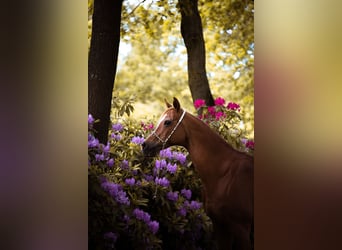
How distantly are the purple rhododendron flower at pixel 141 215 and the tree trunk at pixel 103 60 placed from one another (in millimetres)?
464

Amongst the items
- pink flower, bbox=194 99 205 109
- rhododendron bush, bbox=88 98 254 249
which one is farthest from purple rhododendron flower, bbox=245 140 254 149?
pink flower, bbox=194 99 205 109

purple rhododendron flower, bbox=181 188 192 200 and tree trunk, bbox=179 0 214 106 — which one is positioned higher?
tree trunk, bbox=179 0 214 106

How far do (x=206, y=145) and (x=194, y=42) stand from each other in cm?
62

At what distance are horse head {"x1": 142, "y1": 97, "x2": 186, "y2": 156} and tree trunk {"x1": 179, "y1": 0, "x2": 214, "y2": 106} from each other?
19cm

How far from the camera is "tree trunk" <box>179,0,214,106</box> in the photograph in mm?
3070

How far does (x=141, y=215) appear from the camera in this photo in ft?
10.2

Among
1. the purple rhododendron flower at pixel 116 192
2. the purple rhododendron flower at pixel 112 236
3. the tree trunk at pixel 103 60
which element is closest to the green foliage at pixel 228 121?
the tree trunk at pixel 103 60

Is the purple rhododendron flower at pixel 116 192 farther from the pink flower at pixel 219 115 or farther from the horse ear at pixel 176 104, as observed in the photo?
the pink flower at pixel 219 115

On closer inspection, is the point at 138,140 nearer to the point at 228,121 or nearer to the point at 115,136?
the point at 115,136

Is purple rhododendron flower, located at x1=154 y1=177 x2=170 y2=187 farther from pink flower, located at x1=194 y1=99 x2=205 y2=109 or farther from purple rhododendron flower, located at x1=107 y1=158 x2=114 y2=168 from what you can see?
pink flower, located at x1=194 y1=99 x2=205 y2=109

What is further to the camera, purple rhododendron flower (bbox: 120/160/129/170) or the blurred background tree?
purple rhododendron flower (bbox: 120/160/129/170)
